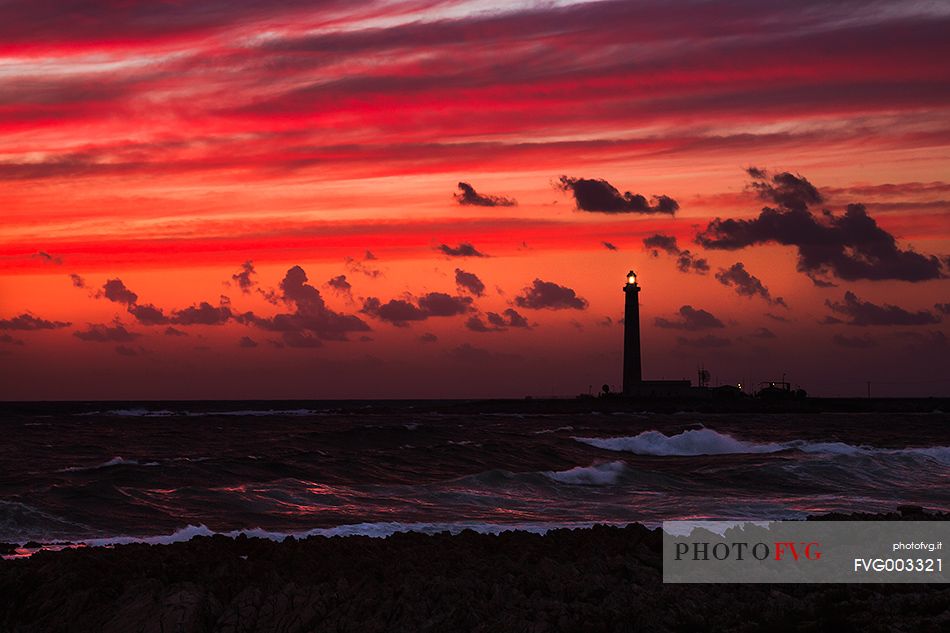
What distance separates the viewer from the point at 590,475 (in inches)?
1336

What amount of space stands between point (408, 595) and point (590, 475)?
73.4ft

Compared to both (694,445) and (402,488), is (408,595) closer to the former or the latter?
(402,488)

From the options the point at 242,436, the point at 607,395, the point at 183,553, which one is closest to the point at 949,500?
the point at 183,553

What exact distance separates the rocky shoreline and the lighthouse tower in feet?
302

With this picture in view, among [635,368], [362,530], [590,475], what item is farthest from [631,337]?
[362,530]

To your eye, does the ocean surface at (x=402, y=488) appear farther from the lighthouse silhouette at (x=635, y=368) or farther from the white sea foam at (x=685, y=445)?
the lighthouse silhouette at (x=635, y=368)

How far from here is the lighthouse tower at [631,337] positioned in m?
106

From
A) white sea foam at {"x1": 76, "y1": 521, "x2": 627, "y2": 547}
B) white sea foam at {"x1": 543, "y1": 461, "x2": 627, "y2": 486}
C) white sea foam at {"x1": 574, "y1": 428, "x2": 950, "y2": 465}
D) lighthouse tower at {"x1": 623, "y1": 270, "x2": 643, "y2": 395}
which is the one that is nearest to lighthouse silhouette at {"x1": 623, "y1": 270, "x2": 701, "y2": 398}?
lighthouse tower at {"x1": 623, "y1": 270, "x2": 643, "y2": 395}

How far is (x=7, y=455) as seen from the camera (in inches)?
1698

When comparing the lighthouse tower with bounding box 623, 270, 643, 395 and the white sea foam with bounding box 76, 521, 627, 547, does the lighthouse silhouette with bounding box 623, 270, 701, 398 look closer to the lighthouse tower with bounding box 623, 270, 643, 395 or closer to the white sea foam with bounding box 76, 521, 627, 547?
the lighthouse tower with bounding box 623, 270, 643, 395

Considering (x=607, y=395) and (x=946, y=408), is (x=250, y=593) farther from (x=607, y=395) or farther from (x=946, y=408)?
(x=946, y=408)

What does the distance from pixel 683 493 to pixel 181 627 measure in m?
21.2

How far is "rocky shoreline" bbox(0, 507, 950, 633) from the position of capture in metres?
11.6

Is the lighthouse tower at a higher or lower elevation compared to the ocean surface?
higher
